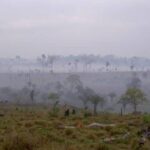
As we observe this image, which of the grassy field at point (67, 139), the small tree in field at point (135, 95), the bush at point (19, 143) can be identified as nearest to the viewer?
the bush at point (19, 143)

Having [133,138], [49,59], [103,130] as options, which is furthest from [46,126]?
[49,59]

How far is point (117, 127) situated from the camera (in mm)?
17047

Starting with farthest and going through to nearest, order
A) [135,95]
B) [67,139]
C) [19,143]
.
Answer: [135,95]
[67,139]
[19,143]

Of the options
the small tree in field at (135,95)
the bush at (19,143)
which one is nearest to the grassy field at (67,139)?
the bush at (19,143)

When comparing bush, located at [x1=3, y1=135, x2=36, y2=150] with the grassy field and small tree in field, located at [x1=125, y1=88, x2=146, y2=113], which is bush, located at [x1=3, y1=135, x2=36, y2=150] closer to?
the grassy field

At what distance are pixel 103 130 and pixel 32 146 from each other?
273 inches

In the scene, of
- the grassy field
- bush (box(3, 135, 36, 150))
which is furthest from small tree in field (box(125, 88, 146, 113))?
bush (box(3, 135, 36, 150))

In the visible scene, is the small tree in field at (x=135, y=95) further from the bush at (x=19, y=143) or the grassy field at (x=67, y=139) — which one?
the bush at (x=19, y=143)

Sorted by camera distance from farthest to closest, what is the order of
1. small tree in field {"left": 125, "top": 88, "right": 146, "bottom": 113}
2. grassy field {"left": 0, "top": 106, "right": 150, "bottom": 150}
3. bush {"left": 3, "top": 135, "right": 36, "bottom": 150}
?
Result: small tree in field {"left": 125, "top": 88, "right": 146, "bottom": 113} < grassy field {"left": 0, "top": 106, "right": 150, "bottom": 150} < bush {"left": 3, "top": 135, "right": 36, "bottom": 150}

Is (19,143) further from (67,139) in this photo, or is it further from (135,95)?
(135,95)

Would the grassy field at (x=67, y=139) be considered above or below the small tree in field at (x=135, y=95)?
below

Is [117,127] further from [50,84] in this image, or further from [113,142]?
[50,84]

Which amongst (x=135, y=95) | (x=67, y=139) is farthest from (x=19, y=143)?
(x=135, y=95)

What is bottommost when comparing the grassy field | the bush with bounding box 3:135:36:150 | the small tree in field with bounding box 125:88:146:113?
the grassy field
